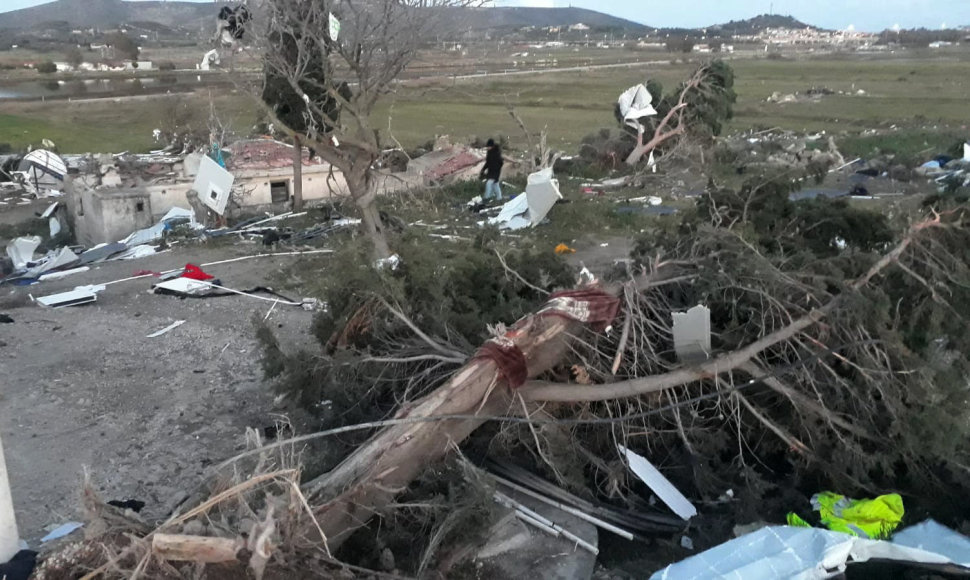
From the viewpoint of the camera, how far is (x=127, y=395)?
6.86 metres

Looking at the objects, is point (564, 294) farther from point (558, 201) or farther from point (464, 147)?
point (464, 147)

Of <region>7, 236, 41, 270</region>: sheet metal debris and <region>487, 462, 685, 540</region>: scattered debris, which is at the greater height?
<region>487, 462, 685, 540</region>: scattered debris

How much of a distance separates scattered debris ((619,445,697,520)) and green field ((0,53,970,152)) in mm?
16170

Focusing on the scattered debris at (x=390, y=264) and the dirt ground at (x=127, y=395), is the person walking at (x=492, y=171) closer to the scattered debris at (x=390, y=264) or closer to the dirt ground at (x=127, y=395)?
the dirt ground at (x=127, y=395)

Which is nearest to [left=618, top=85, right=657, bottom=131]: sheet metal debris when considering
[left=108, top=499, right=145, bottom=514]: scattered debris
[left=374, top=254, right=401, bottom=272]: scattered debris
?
[left=374, top=254, right=401, bottom=272]: scattered debris

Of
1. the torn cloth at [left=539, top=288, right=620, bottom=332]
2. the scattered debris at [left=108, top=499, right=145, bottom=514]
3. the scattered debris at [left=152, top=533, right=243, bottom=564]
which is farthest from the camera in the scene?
the torn cloth at [left=539, top=288, right=620, bottom=332]

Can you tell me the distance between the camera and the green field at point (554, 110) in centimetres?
2859

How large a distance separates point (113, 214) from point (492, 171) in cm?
684

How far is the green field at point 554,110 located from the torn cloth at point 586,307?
15.6m

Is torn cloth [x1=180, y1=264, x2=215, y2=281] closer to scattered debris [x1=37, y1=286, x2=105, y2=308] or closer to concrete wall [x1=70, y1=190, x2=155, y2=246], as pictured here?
scattered debris [x1=37, y1=286, x2=105, y2=308]

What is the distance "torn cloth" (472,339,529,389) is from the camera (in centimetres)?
461

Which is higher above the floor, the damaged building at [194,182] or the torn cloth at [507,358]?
the torn cloth at [507,358]

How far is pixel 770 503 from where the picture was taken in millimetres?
4719

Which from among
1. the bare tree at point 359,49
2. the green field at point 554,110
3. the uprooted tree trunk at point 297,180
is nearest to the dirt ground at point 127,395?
the bare tree at point 359,49
